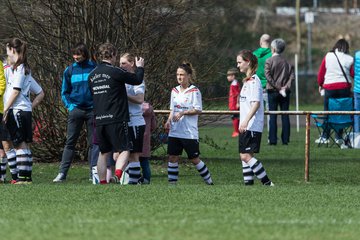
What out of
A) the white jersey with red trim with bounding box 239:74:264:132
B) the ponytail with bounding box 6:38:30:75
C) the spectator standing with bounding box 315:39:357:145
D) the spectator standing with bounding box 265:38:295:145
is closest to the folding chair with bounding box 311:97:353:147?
the spectator standing with bounding box 315:39:357:145

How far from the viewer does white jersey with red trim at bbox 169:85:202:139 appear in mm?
14523

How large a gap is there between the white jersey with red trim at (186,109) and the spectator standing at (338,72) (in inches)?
293

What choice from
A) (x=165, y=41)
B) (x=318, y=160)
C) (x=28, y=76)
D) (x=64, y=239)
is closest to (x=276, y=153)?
→ (x=318, y=160)

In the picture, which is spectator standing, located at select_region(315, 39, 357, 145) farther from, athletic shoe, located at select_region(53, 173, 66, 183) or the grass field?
athletic shoe, located at select_region(53, 173, 66, 183)

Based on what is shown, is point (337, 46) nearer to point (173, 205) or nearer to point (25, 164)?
point (25, 164)

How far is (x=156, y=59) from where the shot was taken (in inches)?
712

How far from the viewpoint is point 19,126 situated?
14320 millimetres

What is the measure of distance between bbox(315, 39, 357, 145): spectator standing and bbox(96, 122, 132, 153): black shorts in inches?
335

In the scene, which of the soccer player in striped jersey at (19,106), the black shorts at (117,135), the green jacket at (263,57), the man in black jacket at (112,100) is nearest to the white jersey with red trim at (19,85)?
the soccer player in striped jersey at (19,106)

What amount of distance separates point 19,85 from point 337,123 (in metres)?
9.44

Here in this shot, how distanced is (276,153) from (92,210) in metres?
10.9

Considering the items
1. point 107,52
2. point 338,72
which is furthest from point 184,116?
point 338,72

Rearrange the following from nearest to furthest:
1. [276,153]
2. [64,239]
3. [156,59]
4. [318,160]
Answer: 1. [64,239]
2. [156,59]
3. [318,160]
4. [276,153]

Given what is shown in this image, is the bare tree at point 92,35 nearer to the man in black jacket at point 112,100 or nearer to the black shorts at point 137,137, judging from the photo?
the black shorts at point 137,137
